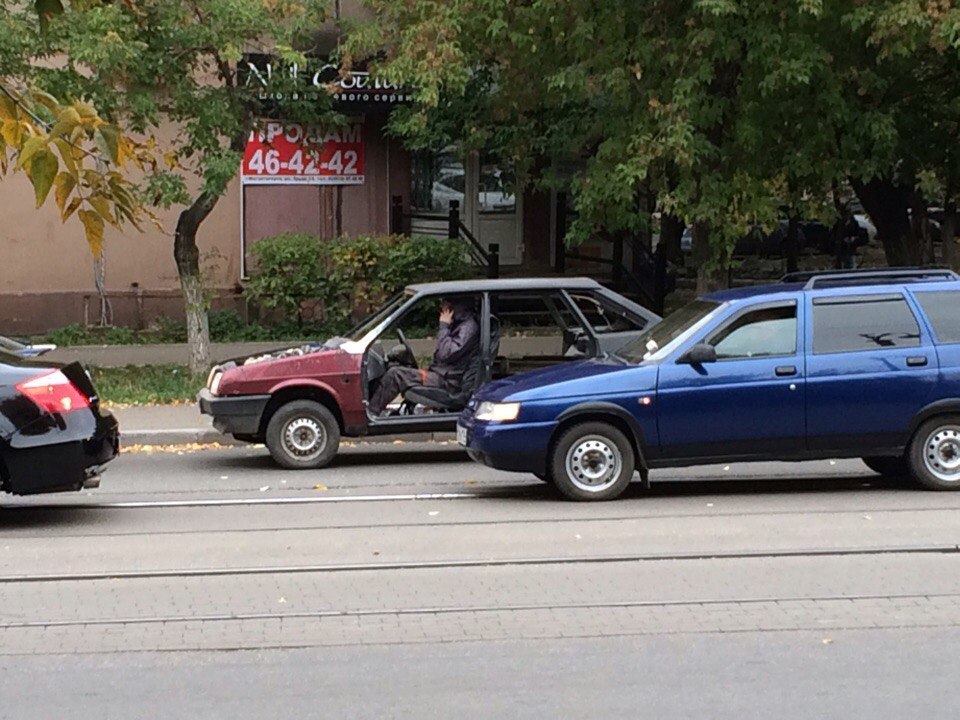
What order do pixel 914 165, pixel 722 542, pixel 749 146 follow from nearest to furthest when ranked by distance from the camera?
pixel 722 542, pixel 749 146, pixel 914 165

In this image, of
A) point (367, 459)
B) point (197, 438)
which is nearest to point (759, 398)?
point (367, 459)

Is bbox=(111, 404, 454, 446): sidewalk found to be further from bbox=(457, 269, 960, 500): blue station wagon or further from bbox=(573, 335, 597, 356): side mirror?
bbox=(457, 269, 960, 500): blue station wagon

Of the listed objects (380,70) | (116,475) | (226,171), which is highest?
(380,70)

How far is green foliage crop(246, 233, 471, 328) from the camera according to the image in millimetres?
22000

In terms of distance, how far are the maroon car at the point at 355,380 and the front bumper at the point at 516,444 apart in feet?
6.09

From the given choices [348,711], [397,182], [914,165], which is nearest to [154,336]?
[397,182]

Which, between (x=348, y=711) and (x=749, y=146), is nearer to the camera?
(x=348, y=711)

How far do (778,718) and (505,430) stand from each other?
17.3 feet

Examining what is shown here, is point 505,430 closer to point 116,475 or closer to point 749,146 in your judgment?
point 116,475

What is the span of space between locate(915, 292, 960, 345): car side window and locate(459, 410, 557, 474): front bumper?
302 centimetres

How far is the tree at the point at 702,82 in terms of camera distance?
15430 millimetres

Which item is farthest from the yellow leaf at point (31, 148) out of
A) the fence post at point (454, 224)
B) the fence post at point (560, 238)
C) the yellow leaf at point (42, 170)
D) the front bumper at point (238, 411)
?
the fence post at point (560, 238)

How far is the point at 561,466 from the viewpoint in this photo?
1106 centimetres

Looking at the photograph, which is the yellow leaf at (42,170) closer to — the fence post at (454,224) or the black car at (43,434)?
the black car at (43,434)
